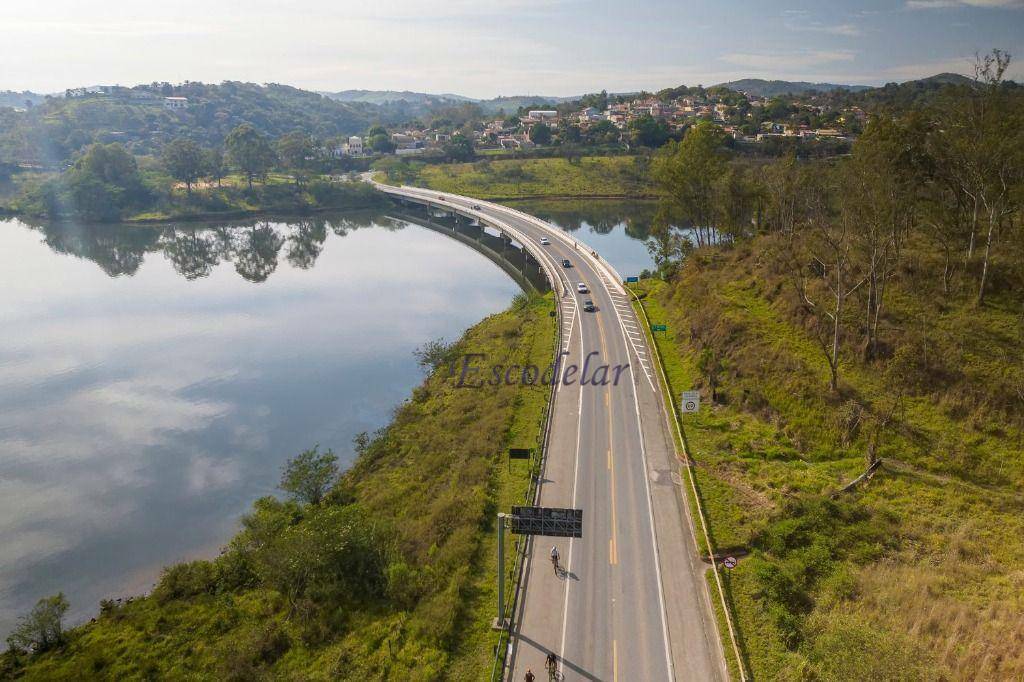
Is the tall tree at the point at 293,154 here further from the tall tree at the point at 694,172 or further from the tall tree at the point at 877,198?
the tall tree at the point at 877,198

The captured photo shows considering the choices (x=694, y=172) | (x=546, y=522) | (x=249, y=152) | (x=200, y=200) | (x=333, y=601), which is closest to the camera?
(x=546, y=522)

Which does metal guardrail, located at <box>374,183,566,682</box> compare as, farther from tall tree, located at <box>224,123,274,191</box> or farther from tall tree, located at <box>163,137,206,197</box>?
tall tree, located at <box>163,137,206,197</box>

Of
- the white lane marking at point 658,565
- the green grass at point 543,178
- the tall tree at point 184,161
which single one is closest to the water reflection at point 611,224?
the green grass at point 543,178

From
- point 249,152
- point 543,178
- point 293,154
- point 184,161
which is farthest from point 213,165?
point 543,178

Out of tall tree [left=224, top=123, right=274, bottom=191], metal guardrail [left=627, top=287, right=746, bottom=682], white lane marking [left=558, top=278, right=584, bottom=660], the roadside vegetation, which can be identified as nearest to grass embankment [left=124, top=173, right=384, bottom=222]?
tall tree [left=224, top=123, right=274, bottom=191]

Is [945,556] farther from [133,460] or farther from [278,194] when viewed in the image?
[278,194]

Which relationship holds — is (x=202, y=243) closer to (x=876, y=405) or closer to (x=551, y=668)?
(x=551, y=668)

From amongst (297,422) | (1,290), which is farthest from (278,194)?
(297,422)
